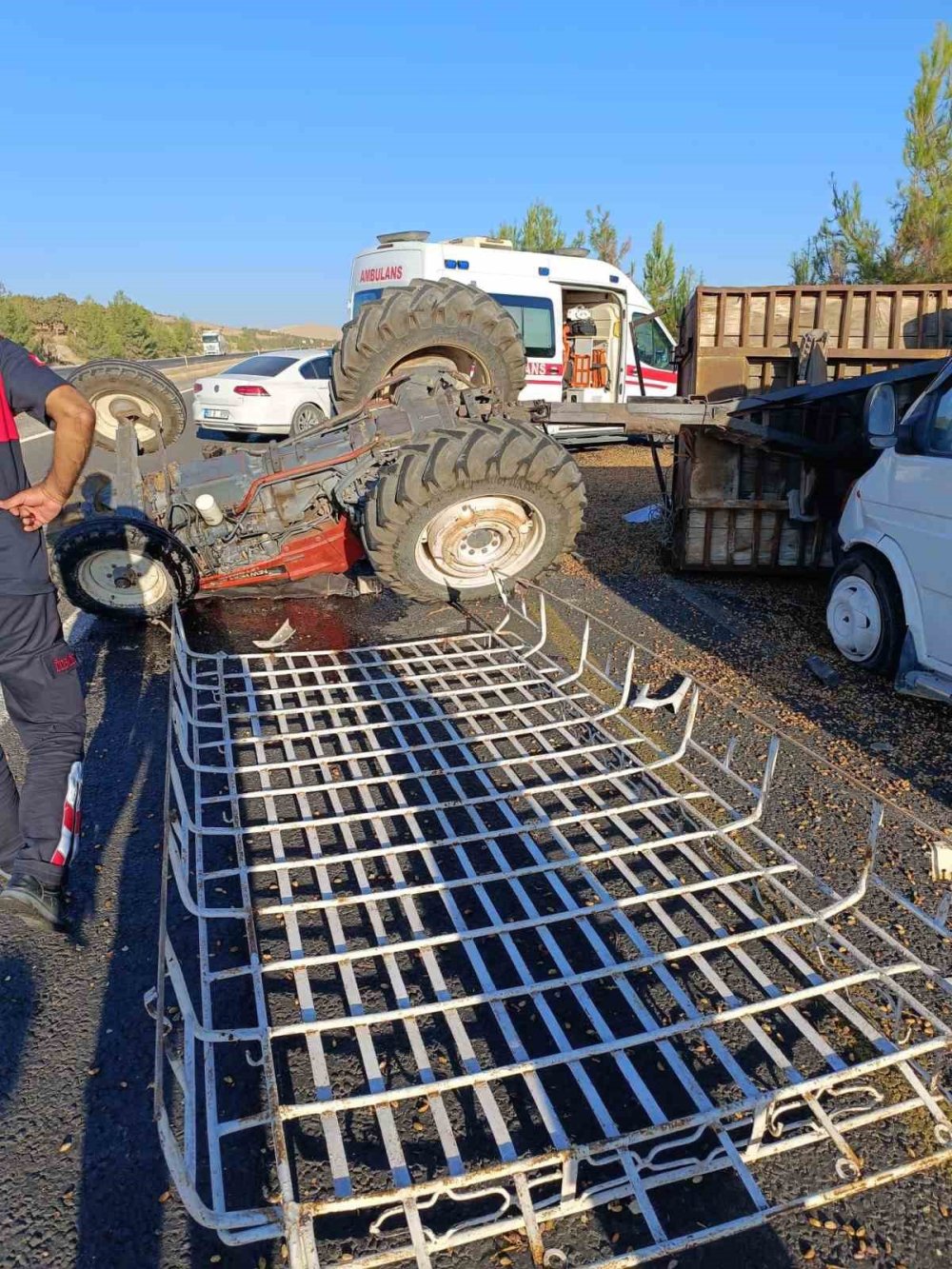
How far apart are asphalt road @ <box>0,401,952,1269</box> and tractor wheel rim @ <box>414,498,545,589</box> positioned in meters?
2.45

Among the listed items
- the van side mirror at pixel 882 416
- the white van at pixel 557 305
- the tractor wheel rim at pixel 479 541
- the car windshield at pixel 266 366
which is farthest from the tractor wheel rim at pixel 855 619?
the car windshield at pixel 266 366

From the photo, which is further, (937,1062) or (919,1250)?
(937,1062)

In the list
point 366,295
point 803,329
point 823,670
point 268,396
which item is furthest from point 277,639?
point 268,396

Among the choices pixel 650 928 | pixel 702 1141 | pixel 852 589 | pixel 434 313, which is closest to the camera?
pixel 702 1141

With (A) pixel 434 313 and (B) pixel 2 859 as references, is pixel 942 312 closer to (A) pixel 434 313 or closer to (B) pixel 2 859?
(A) pixel 434 313

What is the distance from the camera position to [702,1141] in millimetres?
2258

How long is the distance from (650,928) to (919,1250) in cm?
120

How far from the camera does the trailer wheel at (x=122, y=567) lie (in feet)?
18.4

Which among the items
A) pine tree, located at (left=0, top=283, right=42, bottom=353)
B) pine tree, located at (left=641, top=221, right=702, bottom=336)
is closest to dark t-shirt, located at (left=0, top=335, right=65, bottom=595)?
pine tree, located at (left=641, top=221, right=702, bottom=336)

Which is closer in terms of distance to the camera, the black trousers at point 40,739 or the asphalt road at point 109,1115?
the asphalt road at point 109,1115

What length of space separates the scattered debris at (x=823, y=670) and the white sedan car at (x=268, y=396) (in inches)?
373

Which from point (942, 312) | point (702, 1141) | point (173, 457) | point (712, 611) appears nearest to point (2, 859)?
point (702, 1141)

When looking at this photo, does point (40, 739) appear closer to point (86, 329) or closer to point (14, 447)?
point (14, 447)

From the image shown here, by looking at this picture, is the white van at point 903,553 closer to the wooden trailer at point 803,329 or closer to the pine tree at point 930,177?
the wooden trailer at point 803,329
